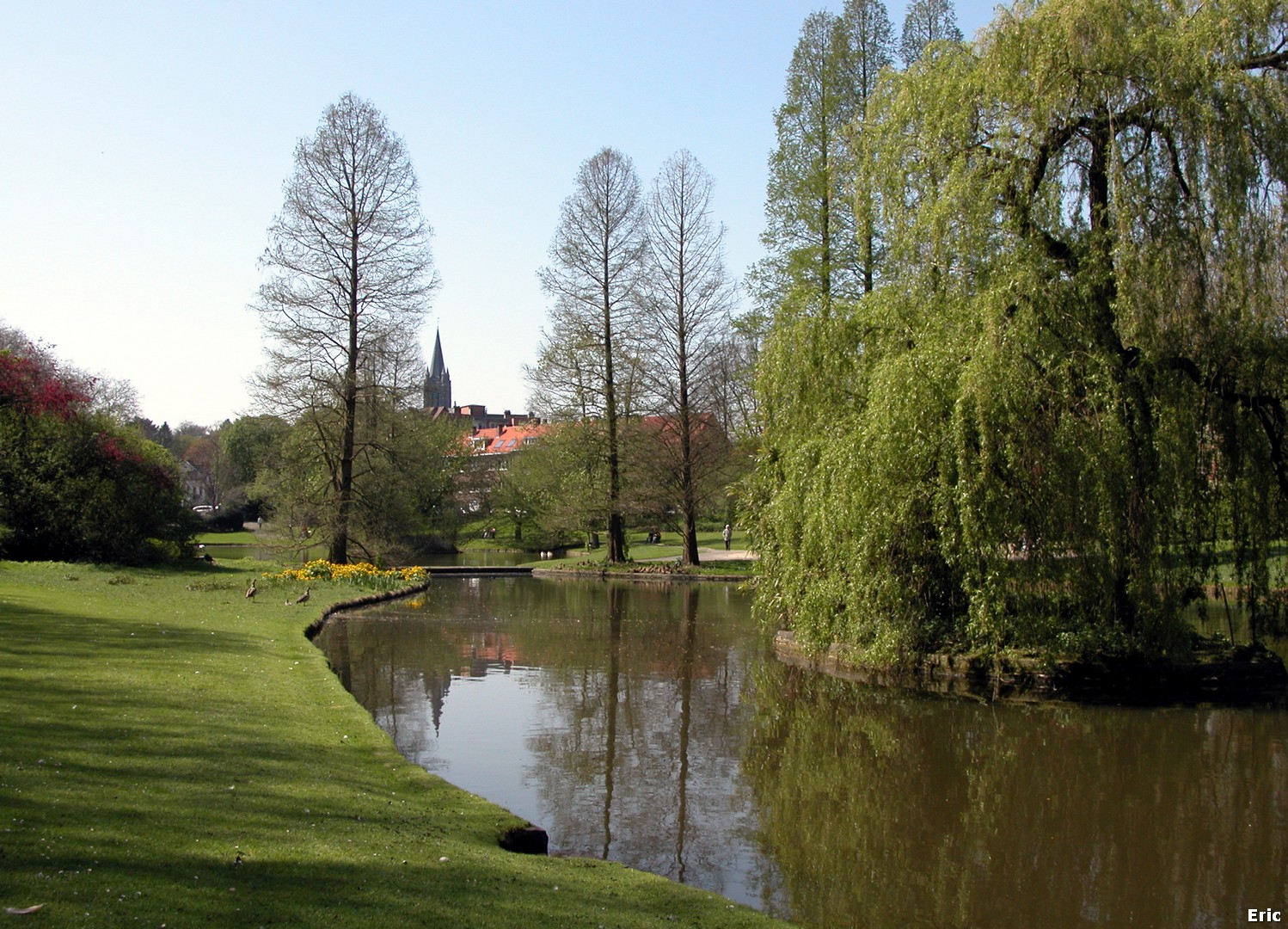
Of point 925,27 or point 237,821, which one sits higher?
point 925,27

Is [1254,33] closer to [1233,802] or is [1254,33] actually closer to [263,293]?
[1233,802]

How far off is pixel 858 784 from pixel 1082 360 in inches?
271

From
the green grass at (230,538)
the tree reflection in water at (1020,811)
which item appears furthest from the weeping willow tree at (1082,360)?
the green grass at (230,538)

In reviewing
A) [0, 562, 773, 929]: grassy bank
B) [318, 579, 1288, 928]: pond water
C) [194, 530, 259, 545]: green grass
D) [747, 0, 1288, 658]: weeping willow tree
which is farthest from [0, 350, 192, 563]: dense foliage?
[194, 530, 259, 545]: green grass

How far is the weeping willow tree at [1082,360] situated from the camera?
42.7 ft

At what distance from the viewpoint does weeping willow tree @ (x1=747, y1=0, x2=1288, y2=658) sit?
1301cm

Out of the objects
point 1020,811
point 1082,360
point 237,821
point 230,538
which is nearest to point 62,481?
point 237,821

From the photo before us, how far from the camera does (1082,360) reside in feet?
44.1

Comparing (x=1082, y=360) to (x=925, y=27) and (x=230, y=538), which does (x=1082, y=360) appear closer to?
(x=925, y=27)

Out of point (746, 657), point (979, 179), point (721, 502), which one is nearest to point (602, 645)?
point (746, 657)

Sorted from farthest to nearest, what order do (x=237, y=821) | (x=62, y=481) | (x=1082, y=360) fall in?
1. (x=62, y=481)
2. (x=1082, y=360)
3. (x=237, y=821)

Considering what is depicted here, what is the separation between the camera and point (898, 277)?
15836 mm

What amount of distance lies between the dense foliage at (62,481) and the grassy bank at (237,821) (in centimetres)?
1650

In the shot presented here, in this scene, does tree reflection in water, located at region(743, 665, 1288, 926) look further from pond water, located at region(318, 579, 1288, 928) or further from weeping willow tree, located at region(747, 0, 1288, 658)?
weeping willow tree, located at region(747, 0, 1288, 658)
